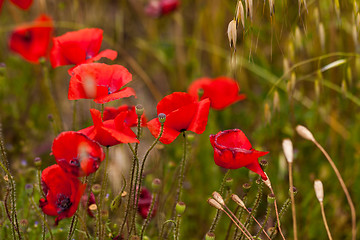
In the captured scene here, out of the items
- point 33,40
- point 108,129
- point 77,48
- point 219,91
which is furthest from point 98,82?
point 33,40

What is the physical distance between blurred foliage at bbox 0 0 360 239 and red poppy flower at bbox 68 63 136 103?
0.32 m

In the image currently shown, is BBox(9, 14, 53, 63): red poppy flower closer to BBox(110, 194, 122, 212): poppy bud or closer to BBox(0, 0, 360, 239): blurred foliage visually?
BBox(0, 0, 360, 239): blurred foliage

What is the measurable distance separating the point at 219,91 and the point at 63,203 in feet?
2.58

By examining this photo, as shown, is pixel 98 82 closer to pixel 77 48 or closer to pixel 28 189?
pixel 77 48

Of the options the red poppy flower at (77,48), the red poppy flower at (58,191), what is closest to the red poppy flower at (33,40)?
the red poppy flower at (77,48)

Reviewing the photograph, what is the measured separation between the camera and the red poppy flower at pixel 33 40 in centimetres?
171

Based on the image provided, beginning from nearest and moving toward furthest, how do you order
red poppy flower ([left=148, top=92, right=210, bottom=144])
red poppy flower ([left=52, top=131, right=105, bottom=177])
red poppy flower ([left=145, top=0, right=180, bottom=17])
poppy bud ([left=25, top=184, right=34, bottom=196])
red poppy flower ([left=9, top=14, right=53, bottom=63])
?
red poppy flower ([left=52, top=131, right=105, bottom=177]), red poppy flower ([left=148, top=92, right=210, bottom=144]), poppy bud ([left=25, top=184, right=34, bottom=196]), red poppy flower ([left=9, top=14, right=53, bottom=63]), red poppy flower ([left=145, top=0, right=180, bottom=17])

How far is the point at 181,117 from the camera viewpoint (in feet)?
2.94

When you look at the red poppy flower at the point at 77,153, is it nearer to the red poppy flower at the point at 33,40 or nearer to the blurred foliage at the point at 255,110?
the blurred foliage at the point at 255,110

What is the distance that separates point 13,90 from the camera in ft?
7.04

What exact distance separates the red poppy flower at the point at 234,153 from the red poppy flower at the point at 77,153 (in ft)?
0.75

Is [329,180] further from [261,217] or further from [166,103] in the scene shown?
[166,103]

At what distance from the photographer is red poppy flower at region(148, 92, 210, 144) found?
887 mm

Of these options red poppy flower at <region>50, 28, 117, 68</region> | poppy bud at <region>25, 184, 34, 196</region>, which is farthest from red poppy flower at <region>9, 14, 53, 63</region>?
poppy bud at <region>25, 184, 34, 196</region>
